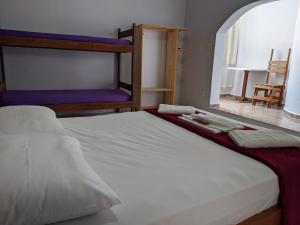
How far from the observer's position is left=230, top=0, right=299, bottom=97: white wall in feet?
14.4

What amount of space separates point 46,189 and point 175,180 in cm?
44

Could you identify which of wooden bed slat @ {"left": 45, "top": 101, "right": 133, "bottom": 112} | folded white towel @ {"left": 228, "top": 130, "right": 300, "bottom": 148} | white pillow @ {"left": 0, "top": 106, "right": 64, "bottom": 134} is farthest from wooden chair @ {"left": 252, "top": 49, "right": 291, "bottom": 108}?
white pillow @ {"left": 0, "top": 106, "right": 64, "bottom": 134}

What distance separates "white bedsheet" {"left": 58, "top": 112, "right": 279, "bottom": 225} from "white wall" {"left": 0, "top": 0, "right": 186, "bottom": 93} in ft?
7.47

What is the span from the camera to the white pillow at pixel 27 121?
1.15m

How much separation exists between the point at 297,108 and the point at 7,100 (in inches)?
148

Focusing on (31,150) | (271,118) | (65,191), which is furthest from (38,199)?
(271,118)

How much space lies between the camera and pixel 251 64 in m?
5.07

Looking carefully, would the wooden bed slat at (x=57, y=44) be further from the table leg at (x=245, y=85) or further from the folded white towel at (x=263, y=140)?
the table leg at (x=245, y=85)

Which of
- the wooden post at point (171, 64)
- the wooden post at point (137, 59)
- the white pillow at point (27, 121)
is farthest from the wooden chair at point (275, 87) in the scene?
the white pillow at point (27, 121)

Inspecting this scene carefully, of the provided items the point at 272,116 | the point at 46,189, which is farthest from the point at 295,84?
the point at 46,189

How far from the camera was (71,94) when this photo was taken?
2838mm

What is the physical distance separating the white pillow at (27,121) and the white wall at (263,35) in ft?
14.8

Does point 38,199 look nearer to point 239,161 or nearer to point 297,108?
point 239,161

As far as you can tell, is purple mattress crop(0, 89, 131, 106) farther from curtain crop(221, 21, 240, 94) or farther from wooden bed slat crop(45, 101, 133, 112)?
curtain crop(221, 21, 240, 94)
